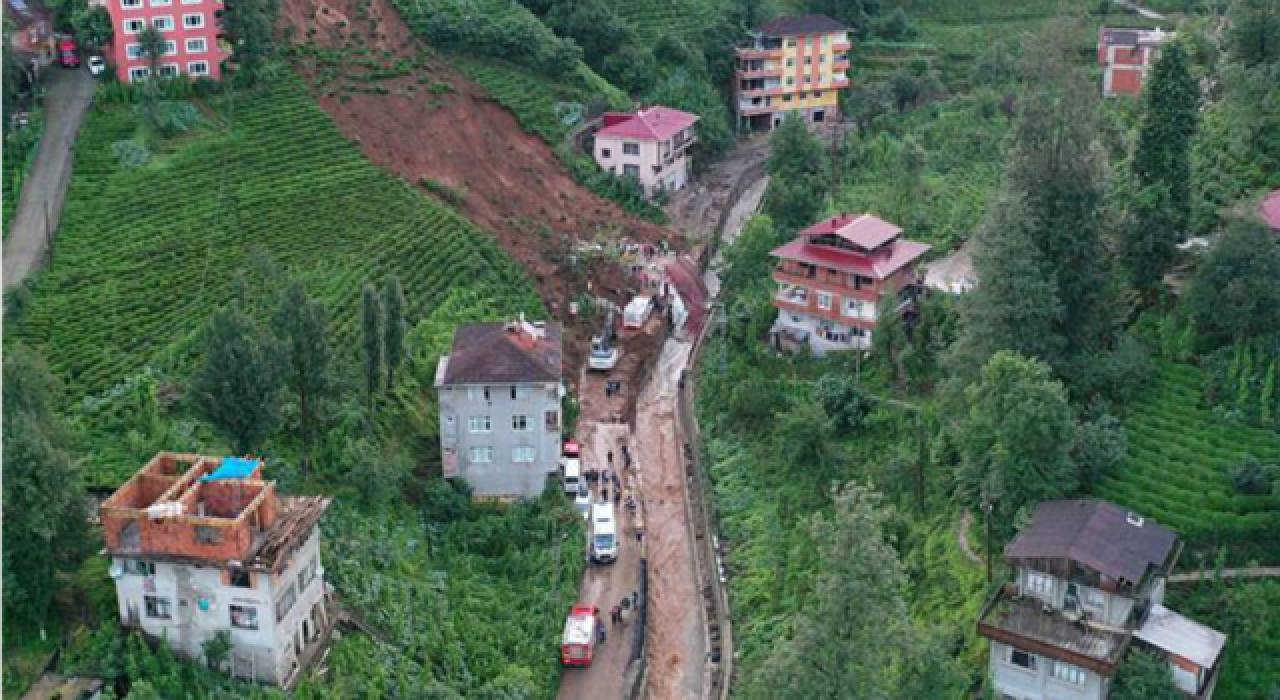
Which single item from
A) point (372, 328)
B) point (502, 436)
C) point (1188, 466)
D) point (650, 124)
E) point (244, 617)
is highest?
point (650, 124)

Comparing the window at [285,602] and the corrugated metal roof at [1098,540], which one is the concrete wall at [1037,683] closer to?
the corrugated metal roof at [1098,540]

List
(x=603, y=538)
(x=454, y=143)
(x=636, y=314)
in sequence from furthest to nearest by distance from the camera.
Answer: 1. (x=454, y=143)
2. (x=636, y=314)
3. (x=603, y=538)

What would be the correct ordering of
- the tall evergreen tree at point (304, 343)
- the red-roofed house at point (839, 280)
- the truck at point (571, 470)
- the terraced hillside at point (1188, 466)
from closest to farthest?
the terraced hillside at point (1188, 466)
the tall evergreen tree at point (304, 343)
the truck at point (571, 470)
the red-roofed house at point (839, 280)

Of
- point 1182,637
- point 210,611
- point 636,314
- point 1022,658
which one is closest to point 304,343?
point 210,611

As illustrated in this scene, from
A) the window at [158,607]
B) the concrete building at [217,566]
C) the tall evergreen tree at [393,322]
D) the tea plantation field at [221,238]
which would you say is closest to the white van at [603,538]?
the tall evergreen tree at [393,322]

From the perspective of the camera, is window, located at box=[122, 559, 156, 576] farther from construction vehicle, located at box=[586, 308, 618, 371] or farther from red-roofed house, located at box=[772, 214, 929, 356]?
red-roofed house, located at box=[772, 214, 929, 356]

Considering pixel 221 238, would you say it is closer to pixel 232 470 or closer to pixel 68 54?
pixel 68 54

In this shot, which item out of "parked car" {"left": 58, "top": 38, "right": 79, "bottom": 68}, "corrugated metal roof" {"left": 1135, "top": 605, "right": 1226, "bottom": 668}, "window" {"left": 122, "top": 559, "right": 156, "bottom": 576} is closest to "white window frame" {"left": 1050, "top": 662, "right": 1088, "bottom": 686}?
"corrugated metal roof" {"left": 1135, "top": 605, "right": 1226, "bottom": 668}
